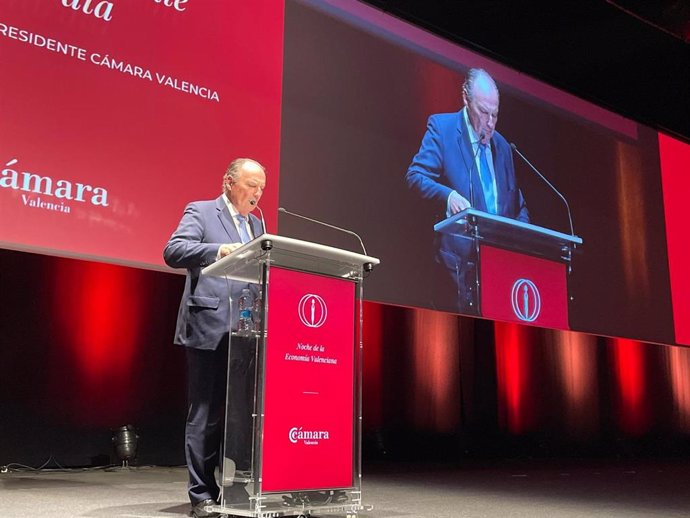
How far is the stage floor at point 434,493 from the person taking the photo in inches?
93.9

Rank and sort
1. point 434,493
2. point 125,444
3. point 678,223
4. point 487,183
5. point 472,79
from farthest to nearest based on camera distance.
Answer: point 678,223
point 472,79
point 487,183
point 125,444
point 434,493

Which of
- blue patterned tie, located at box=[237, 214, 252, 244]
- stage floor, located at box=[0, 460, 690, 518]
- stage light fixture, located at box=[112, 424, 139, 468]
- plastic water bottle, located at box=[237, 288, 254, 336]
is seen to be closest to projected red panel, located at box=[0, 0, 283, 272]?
blue patterned tie, located at box=[237, 214, 252, 244]

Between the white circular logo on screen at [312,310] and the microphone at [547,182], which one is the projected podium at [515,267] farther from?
the white circular logo on screen at [312,310]

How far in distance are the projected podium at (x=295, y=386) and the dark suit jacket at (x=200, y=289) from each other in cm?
9

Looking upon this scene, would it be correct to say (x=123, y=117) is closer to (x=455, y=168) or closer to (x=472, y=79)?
(x=455, y=168)

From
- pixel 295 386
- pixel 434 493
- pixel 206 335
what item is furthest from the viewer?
pixel 434 493

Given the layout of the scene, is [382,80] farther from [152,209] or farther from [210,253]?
[210,253]

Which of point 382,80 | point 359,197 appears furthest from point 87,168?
point 382,80

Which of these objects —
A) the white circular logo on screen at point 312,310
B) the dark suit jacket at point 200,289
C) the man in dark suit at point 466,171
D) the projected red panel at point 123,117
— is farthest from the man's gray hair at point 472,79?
the white circular logo on screen at point 312,310

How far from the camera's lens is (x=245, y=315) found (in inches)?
80.4

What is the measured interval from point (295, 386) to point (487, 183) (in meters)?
2.73

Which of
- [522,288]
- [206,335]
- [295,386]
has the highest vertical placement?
[522,288]

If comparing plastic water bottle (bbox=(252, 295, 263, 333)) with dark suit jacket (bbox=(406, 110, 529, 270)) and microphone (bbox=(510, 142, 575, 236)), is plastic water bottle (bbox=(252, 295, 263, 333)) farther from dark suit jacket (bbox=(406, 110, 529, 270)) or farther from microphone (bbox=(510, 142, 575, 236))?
microphone (bbox=(510, 142, 575, 236))

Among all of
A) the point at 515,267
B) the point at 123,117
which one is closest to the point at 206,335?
the point at 123,117
